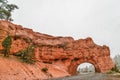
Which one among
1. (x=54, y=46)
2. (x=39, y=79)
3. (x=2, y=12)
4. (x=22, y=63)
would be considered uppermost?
(x=2, y=12)

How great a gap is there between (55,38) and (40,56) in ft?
42.8

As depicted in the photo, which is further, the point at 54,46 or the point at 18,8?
the point at 54,46

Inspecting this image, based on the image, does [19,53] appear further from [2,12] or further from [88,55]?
[88,55]

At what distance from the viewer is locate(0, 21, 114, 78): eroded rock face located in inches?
2732

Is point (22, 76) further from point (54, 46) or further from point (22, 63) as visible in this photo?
point (54, 46)

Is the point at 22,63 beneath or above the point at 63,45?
beneath

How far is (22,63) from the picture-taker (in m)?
55.5

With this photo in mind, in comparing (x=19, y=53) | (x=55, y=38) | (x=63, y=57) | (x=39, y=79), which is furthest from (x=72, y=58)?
(x=39, y=79)

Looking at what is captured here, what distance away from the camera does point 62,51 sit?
265 ft

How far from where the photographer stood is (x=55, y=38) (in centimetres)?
8569

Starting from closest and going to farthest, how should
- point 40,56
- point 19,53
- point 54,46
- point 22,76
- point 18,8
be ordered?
1. point 22,76
2. point 19,53
3. point 18,8
4. point 40,56
5. point 54,46

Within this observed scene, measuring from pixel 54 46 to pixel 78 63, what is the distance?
11856 millimetres

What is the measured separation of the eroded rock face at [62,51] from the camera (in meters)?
69.4

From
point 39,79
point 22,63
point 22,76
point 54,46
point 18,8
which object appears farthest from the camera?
point 54,46
